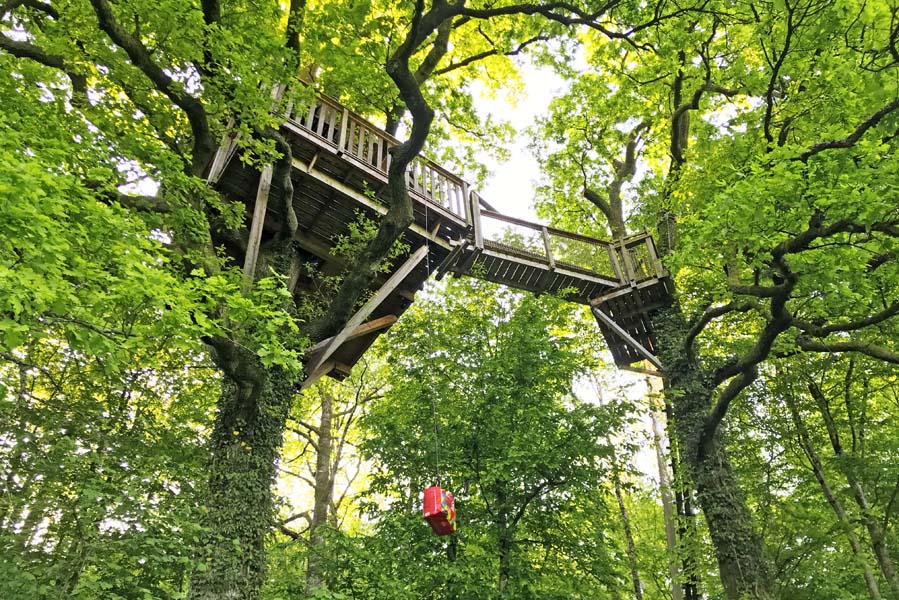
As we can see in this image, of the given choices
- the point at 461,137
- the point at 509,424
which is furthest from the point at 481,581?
the point at 461,137

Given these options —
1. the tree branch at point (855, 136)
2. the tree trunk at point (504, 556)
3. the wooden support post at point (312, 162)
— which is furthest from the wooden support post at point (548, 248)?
the tree trunk at point (504, 556)

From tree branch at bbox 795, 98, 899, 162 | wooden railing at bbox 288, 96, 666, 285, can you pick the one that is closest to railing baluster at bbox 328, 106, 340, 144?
wooden railing at bbox 288, 96, 666, 285

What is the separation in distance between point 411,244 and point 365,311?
1724 millimetres

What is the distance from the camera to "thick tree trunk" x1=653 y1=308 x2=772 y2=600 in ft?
21.7

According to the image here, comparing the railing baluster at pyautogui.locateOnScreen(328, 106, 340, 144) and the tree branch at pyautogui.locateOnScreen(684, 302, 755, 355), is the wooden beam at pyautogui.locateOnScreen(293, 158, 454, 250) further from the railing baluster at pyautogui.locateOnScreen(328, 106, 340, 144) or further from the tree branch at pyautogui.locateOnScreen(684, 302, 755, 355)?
the tree branch at pyautogui.locateOnScreen(684, 302, 755, 355)

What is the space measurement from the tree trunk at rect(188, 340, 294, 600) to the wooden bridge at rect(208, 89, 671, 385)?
3.23ft

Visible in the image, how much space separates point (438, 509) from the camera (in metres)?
4.46

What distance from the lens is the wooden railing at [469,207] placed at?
705 centimetres

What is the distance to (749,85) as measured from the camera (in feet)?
22.7

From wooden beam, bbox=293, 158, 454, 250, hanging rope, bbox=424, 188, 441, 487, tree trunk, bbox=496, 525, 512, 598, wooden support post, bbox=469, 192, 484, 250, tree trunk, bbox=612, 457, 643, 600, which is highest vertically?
wooden support post, bbox=469, 192, 484, 250

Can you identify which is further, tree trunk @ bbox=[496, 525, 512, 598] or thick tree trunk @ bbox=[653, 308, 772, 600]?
thick tree trunk @ bbox=[653, 308, 772, 600]

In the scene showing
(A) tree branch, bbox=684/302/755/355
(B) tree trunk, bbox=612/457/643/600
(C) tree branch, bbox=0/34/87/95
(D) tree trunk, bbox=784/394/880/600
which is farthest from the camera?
(D) tree trunk, bbox=784/394/880/600

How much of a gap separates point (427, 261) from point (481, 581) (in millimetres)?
4453

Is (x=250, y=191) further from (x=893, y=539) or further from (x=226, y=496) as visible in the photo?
(x=893, y=539)
